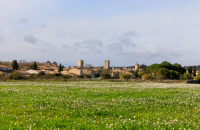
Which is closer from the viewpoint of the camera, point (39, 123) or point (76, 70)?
point (39, 123)

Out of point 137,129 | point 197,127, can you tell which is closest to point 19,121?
point 137,129

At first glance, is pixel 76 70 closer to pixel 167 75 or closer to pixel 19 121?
pixel 167 75

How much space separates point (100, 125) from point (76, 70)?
16248cm

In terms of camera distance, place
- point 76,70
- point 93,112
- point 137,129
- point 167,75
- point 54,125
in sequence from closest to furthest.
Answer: point 137,129, point 54,125, point 93,112, point 167,75, point 76,70

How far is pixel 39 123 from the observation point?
309 inches

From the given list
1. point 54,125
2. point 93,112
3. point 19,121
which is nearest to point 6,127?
point 19,121

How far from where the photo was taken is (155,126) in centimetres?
731

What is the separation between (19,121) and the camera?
8.20 m

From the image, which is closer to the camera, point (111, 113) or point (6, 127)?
point (6, 127)

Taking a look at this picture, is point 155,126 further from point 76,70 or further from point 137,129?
point 76,70

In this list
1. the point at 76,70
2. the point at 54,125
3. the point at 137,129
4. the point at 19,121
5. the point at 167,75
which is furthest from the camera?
the point at 76,70

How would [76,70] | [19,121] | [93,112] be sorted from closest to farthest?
1. [19,121]
2. [93,112]
3. [76,70]

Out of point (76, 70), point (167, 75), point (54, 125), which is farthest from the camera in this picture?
point (76, 70)

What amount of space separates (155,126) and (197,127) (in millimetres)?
1677
